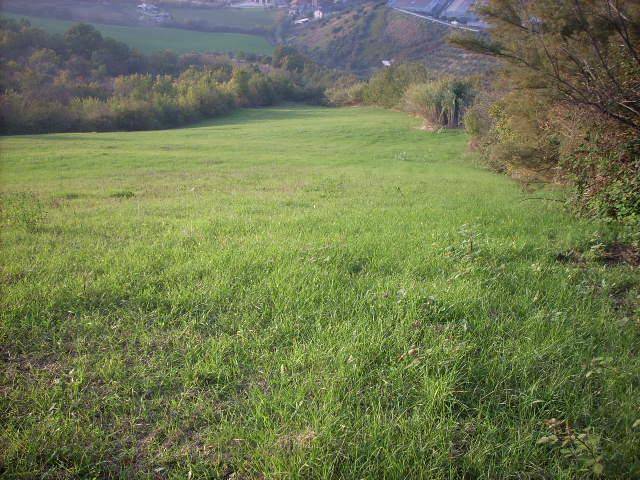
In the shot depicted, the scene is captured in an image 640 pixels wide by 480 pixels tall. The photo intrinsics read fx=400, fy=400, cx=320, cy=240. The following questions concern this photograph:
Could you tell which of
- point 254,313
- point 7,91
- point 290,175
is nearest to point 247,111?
point 7,91

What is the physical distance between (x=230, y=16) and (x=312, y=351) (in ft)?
419

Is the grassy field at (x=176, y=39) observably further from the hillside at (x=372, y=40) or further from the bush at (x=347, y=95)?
the bush at (x=347, y=95)

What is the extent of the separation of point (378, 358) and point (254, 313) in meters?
1.13

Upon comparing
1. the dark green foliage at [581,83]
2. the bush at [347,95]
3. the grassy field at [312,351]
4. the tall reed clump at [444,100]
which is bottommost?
the grassy field at [312,351]

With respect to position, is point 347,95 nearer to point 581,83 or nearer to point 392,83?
point 392,83

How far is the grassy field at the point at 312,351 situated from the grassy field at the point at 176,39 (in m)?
72.7

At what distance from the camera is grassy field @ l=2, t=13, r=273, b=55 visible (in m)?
70.0

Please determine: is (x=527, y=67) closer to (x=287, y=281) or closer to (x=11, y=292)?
(x=287, y=281)

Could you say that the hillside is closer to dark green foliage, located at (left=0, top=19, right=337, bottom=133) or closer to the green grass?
the green grass

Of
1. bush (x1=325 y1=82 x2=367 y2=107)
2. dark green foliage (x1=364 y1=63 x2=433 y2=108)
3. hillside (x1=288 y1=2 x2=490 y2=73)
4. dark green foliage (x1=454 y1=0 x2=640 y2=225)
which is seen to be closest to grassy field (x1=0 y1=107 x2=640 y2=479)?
dark green foliage (x1=454 y1=0 x2=640 y2=225)

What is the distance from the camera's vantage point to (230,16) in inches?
4377

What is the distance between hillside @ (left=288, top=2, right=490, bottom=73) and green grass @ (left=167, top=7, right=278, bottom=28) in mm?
12032

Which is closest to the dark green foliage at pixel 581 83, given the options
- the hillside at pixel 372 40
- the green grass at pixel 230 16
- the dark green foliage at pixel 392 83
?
the dark green foliage at pixel 392 83

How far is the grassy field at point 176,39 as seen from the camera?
70.0 metres
